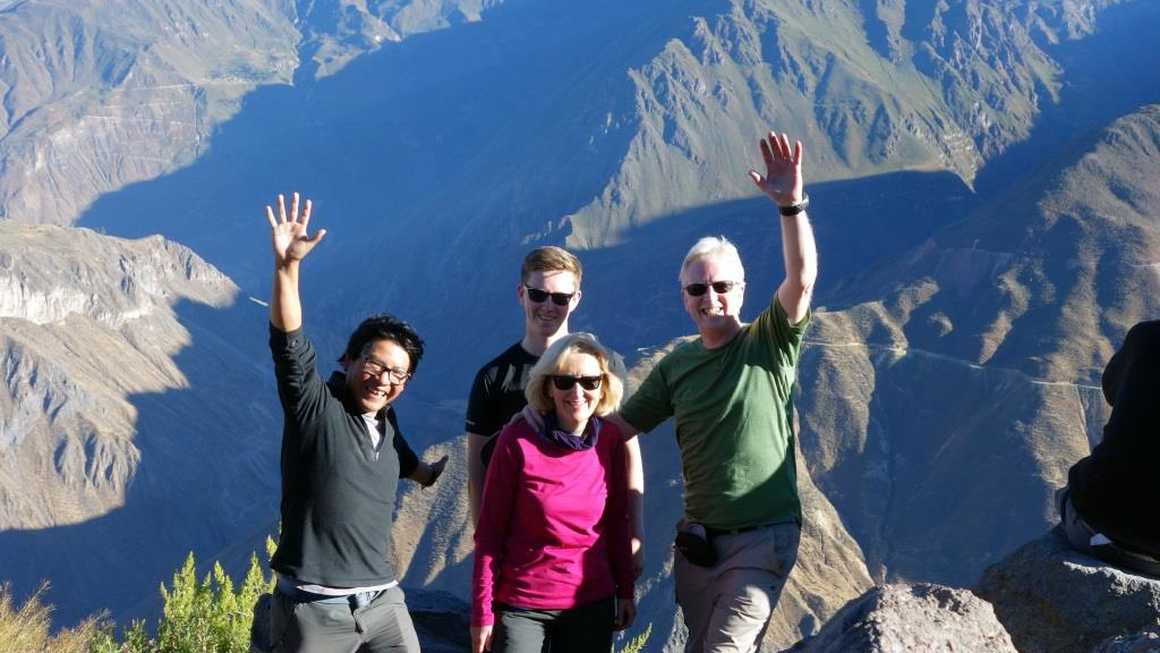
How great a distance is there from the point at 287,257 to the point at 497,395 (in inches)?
67.2

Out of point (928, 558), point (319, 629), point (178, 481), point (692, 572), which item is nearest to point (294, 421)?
point (319, 629)

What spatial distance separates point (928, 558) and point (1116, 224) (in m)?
60.9

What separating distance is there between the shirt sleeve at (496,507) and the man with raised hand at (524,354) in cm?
68

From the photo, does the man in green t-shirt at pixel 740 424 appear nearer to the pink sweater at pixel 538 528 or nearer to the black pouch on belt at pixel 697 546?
the black pouch on belt at pixel 697 546

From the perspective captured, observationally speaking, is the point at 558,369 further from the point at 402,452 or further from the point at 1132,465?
the point at 1132,465

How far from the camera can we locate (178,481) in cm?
15450

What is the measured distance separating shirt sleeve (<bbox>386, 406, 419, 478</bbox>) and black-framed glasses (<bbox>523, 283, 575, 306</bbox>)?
1.26 metres

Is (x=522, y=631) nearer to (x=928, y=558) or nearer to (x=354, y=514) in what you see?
(x=354, y=514)

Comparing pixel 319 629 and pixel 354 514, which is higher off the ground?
pixel 354 514

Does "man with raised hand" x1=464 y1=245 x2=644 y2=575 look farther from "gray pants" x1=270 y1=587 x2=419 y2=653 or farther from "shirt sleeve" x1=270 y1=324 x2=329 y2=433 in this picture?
"shirt sleeve" x1=270 y1=324 x2=329 y2=433

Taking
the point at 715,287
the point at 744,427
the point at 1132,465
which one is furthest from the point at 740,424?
the point at 1132,465

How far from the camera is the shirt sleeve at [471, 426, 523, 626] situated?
6.39m

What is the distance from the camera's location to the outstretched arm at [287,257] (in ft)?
21.1

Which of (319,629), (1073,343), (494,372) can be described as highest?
(494,372)
